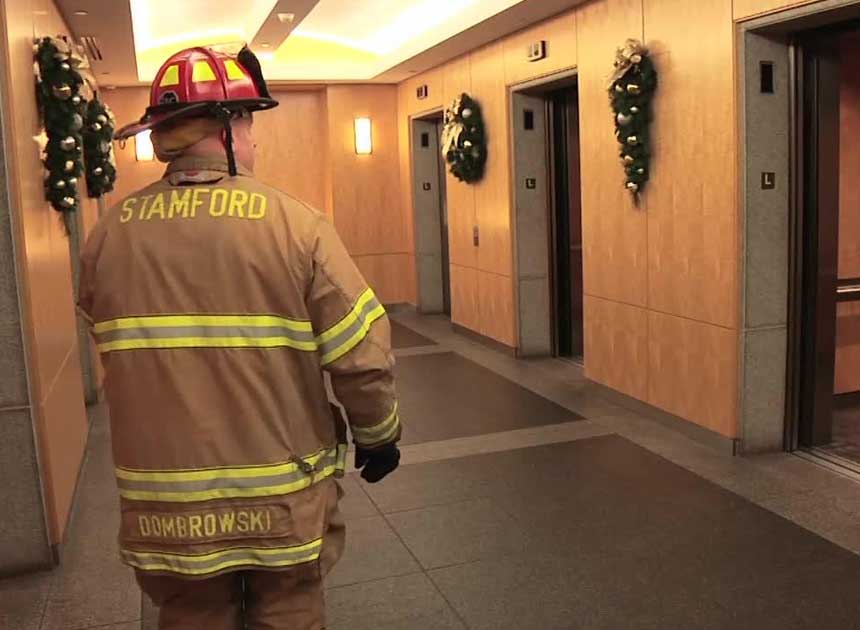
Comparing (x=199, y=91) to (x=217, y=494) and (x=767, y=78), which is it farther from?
(x=767, y=78)

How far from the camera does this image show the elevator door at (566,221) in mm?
7492

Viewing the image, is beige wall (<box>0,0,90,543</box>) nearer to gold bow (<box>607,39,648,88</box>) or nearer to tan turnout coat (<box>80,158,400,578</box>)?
tan turnout coat (<box>80,158,400,578</box>)

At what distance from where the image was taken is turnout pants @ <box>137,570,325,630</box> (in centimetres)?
196

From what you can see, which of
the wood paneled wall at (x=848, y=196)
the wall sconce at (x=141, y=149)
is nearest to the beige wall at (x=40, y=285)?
the wood paneled wall at (x=848, y=196)

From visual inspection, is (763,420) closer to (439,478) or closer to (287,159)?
(439,478)

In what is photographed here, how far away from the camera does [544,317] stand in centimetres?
770

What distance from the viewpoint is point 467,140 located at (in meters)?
7.96

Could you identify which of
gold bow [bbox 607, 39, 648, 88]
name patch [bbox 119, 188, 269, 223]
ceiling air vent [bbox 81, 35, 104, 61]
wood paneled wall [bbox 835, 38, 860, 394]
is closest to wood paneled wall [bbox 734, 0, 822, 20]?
gold bow [bbox 607, 39, 648, 88]

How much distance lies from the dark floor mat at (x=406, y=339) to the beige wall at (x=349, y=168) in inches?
56.7

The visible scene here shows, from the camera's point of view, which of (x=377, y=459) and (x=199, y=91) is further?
(x=377, y=459)

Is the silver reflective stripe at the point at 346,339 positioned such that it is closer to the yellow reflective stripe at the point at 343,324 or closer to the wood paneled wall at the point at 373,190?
the yellow reflective stripe at the point at 343,324

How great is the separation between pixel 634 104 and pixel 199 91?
3864mm

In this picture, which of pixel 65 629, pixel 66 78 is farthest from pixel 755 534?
pixel 66 78

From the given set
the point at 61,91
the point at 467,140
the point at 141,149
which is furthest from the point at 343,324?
the point at 141,149
